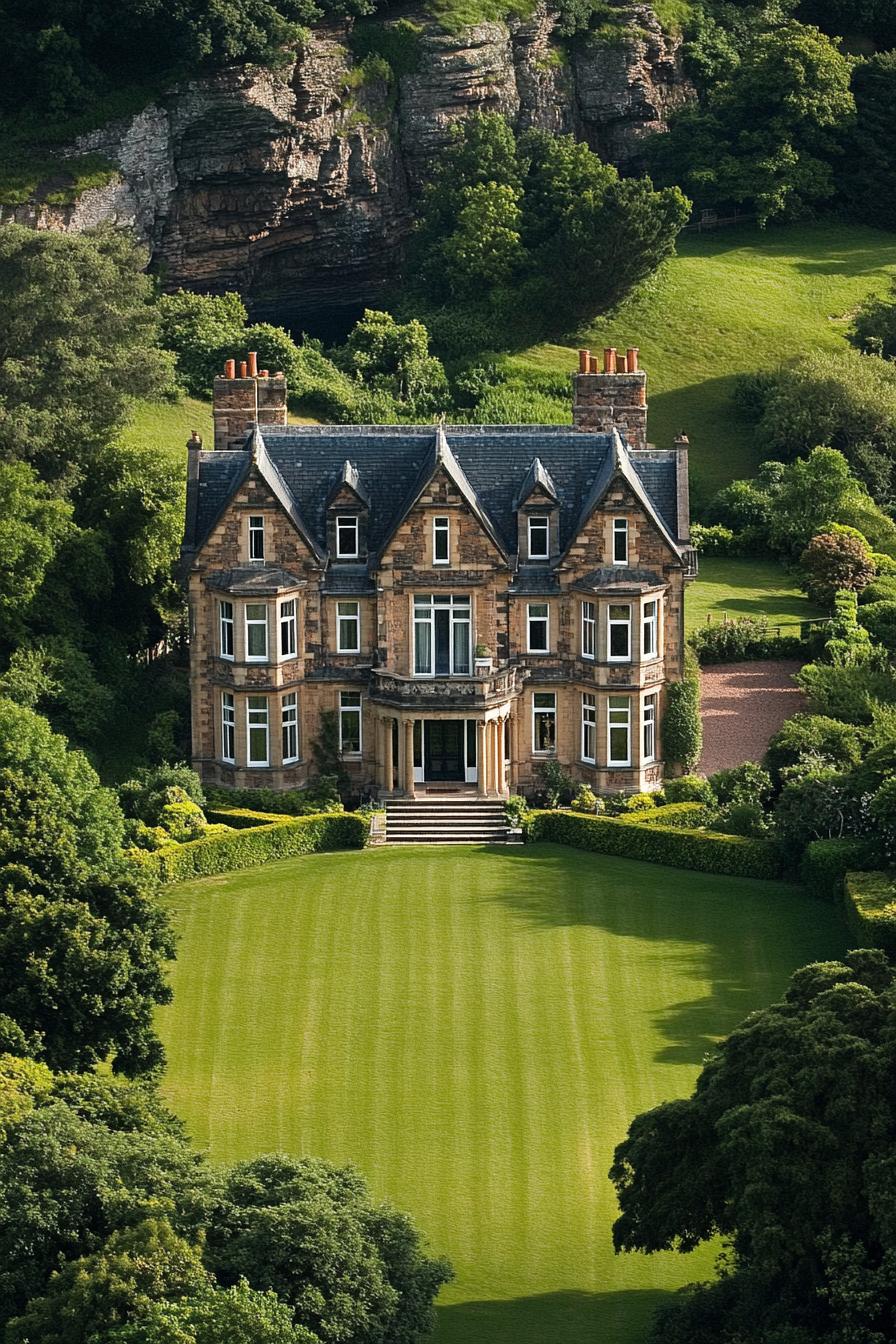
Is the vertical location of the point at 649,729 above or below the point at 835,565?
below

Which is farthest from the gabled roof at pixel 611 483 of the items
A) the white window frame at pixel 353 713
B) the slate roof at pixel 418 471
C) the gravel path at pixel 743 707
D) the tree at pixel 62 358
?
the tree at pixel 62 358

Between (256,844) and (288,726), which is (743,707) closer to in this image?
(288,726)

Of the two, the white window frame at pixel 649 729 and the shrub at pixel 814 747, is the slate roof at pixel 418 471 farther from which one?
the shrub at pixel 814 747

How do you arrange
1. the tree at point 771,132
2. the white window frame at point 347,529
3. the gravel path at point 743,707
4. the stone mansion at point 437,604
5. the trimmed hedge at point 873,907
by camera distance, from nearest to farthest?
the trimmed hedge at point 873,907 → the stone mansion at point 437,604 → the white window frame at point 347,529 → the gravel path at point 743,707 → the tree at point 771,132

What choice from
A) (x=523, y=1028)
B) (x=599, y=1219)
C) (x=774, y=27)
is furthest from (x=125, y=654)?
(x=774, y=27)

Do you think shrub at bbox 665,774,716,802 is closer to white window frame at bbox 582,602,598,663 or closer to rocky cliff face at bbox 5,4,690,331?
white window frame at bbox 582,602,598,663

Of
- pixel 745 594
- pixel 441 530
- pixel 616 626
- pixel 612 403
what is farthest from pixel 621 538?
pixel 745 594

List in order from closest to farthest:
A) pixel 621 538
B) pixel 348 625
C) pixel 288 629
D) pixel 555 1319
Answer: pixel 555 1319
pixel 621 538
pixel 288 629
pixel 348 625

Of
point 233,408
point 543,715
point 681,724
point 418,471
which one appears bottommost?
point 681,724
